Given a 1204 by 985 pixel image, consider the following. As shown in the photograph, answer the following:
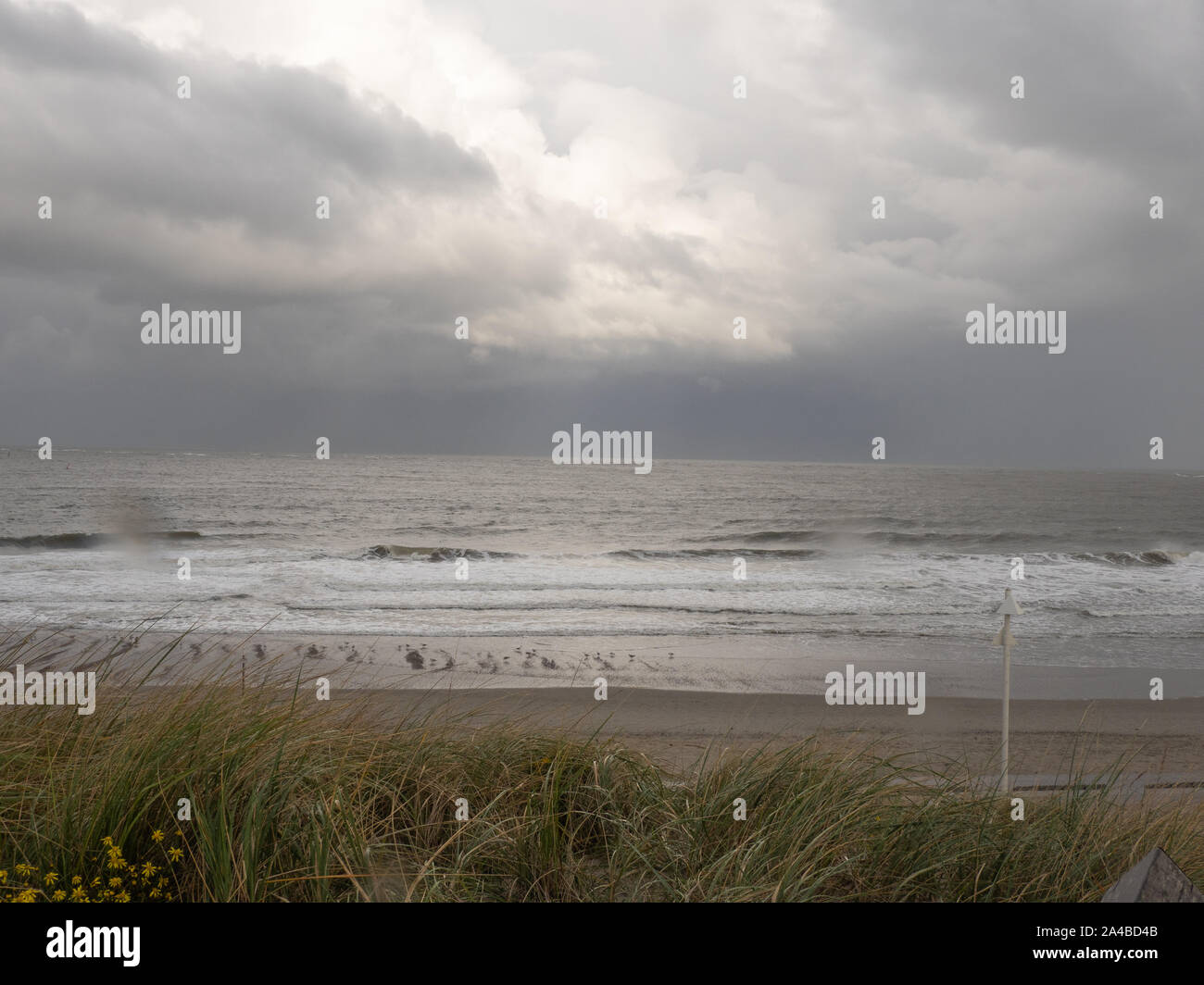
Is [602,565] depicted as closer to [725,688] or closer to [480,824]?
[725,688]

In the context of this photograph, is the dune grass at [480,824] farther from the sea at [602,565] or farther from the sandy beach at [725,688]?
the sandy beach at [725,688]

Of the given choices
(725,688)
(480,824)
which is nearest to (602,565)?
(725,688)

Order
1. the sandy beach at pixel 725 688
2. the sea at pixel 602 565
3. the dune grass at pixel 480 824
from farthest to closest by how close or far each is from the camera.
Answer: the sea at pixel 602 565, the sandy beach at pixel 725 688, the dune grass at pixel 480 824

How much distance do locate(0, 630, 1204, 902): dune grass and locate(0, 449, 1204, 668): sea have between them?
171 cm

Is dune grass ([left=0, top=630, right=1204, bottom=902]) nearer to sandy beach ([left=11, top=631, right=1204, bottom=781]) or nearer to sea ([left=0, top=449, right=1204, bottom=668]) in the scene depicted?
sea ([left=0, top=449, right=1204, bottom=668])

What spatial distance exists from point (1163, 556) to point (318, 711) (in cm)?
3708

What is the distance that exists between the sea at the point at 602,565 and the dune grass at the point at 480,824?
1.71 meters

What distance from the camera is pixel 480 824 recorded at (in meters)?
3.25

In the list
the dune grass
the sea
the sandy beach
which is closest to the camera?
the dune grass

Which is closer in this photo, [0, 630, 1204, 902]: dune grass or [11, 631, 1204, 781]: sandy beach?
[0, 630, 1204, 902]: dune grass

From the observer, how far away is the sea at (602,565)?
16.5 metres

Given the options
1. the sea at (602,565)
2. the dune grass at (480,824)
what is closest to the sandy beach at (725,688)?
the sea at (602,565)

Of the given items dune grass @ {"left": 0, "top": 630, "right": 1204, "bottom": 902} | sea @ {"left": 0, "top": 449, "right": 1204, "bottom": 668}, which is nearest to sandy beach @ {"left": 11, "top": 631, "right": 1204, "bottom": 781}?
sea @ {"left": 0, "top": 449, "right": 1204, "bottom": 668}

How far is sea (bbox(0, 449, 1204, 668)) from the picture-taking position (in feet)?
54.2
